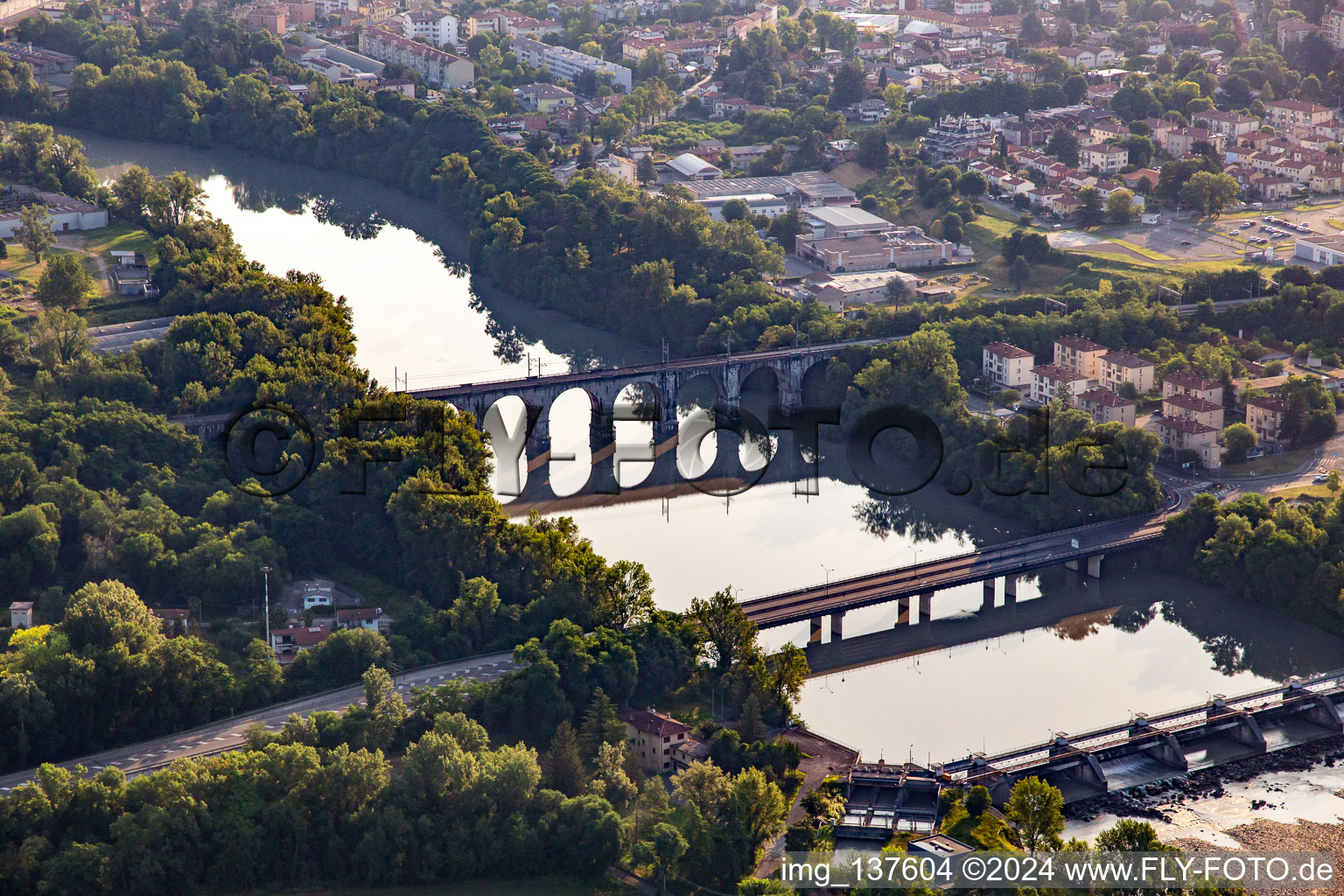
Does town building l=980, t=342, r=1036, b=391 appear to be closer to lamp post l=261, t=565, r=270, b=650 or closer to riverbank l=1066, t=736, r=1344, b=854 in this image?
riverbank l=1066, t=736, r=1344, b=854

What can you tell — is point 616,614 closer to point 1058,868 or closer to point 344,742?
point 344,742

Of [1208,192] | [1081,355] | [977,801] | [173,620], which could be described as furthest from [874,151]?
[977,801]

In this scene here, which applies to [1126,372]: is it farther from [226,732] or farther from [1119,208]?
[226,732]

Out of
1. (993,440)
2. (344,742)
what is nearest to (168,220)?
(993,440)

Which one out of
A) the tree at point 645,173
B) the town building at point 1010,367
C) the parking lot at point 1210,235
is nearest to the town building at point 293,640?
the town building at point 1010,367

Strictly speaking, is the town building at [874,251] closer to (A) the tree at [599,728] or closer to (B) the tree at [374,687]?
(A) the tree at [599,728]

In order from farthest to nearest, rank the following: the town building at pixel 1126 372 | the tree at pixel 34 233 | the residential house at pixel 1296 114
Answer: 1. the residential house at pixel 1296 114
2. the tree at pixel 34 233
3. the town building at pixel 1126 372
